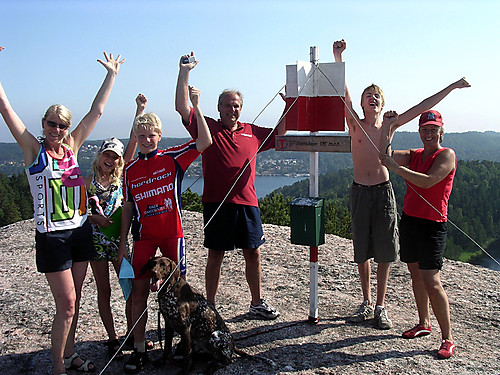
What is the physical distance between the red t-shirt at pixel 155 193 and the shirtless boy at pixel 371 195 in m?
1.97

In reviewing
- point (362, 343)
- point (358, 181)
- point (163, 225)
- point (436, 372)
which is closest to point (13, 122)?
point (163, 225)

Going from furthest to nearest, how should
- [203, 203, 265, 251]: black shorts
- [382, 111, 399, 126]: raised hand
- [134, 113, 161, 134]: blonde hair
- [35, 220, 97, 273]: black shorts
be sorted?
[203, 203, 265, 251]: black shorts < [382, 111, 399, 126]: raised hand < [134, 113, 161, 134]: blonde hair < [35, 220, 97, 273]: black shorts

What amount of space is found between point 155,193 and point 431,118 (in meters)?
2.53

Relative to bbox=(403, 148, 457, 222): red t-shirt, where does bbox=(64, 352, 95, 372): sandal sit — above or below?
below

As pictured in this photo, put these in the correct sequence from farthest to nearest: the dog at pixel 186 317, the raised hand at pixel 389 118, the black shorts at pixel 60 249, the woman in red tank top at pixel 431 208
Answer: the raised hand at pixel 389 118 → the woman in red tank top at pixel 431 208 → the dog at pixel 186 317 → the black shorts at pixel 60 249

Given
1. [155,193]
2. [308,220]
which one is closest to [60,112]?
[155,193]

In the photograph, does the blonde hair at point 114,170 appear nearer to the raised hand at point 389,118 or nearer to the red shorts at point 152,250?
the red shorts at point 152,250

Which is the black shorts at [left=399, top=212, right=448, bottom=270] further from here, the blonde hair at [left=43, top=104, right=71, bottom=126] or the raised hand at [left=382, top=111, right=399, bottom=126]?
the blonde hair at [left=43, top=104, right=71, bottom=126]

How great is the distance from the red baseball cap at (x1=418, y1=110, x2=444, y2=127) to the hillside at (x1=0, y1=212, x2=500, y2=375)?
2.08m

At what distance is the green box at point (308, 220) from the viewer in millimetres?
4527

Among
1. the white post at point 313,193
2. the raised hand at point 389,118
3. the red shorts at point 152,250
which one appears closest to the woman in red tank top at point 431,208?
the raised hand at point 389,118

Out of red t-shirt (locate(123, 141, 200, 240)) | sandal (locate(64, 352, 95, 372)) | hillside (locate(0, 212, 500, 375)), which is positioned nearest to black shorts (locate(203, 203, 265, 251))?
red t-shirt (locate(123, 141, 200, 240))

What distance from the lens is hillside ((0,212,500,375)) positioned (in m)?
3.98

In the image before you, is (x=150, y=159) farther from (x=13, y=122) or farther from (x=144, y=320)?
(x=144, y=320)
